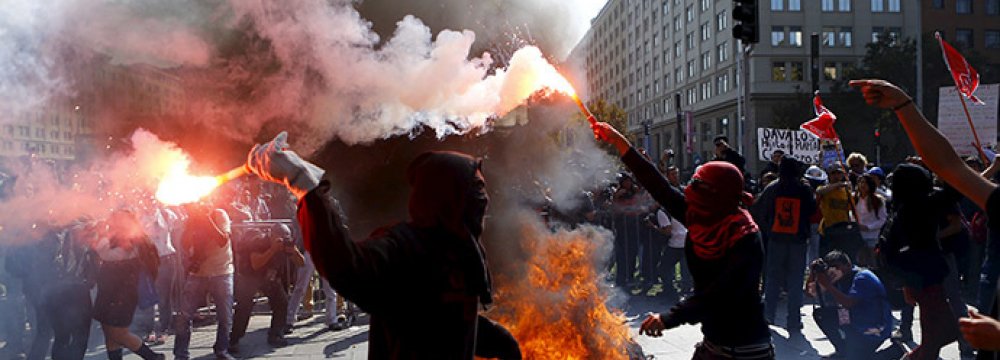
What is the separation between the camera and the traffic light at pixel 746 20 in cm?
966

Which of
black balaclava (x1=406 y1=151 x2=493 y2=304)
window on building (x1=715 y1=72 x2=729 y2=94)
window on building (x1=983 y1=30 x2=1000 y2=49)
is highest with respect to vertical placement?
window on building (x1=983 y1=30 x2=1000 y2=49)

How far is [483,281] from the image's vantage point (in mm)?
2477

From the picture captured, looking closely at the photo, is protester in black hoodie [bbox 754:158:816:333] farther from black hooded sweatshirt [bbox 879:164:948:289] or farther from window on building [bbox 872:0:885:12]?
window on building [bbox 872:0:885:12]

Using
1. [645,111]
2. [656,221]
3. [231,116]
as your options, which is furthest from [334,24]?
[645,111]

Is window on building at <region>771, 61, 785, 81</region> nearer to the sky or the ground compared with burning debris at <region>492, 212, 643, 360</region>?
nearer to the sky

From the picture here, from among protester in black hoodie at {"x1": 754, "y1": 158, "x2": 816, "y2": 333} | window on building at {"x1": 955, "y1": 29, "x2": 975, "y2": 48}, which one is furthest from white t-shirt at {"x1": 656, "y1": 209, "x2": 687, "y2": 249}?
window on building at {"x1": 955, "y1": 29, "x2": 975, "y2": 48}

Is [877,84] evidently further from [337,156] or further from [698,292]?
[337,156]

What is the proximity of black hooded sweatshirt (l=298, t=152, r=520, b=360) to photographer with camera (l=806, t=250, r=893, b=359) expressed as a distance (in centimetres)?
442

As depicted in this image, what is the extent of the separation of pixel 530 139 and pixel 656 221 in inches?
86.0

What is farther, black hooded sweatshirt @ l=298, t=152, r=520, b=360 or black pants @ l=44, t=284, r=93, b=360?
black pants @ l=44, t=284, r=93, b=360

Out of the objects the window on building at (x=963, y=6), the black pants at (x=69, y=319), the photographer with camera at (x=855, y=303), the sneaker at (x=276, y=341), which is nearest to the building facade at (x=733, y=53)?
the window on building at (x=963, y=6)

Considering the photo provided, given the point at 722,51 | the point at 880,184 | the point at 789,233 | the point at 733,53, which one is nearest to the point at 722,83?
the point at 722,51

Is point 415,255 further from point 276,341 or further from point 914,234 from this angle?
point 276,341

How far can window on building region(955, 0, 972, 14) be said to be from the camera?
150 feet
